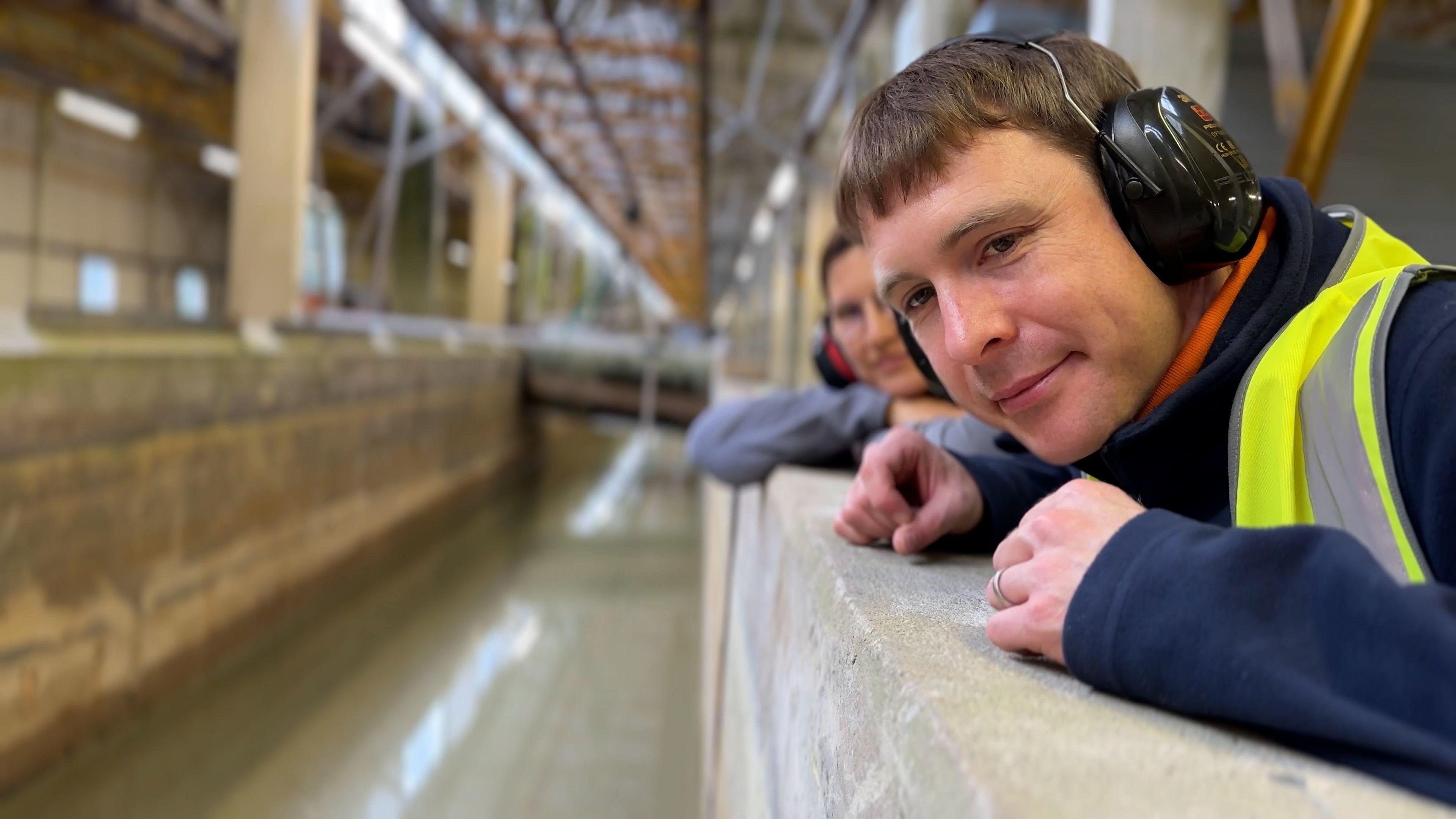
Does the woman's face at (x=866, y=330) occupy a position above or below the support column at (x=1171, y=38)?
below

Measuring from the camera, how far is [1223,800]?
0.57m

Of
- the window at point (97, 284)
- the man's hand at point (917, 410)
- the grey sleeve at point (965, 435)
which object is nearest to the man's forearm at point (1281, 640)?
the grey sleeve at point (965, 435)

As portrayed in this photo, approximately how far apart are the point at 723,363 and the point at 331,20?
5309mm

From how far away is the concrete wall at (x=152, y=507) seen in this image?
363 cm

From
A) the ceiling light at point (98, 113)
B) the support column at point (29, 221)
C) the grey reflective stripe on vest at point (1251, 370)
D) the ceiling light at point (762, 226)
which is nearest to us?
the grey reflective stripe on vest at point (1251, 370)

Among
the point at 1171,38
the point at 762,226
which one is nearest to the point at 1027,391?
the point at 1171,38

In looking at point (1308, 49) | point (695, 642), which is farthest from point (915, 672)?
point (695, 642)

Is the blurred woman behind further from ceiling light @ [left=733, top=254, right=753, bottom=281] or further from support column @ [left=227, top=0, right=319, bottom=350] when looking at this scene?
ceiling light @ [left=733, top=254, right=753, bottom=281]

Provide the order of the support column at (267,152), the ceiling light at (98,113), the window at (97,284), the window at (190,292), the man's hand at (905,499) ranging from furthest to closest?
the window at (190,292) < the window at (97,284) < the ceiling light at (98,113) < the support column at (267,152) < the man's hand at (905,499)

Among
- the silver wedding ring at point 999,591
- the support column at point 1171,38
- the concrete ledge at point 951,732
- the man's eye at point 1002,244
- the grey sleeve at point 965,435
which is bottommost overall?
the concrete ledge at point 951,732

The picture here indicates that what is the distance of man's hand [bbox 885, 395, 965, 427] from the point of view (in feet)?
6.94

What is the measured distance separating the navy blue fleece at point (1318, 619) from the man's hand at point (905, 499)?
52 cm

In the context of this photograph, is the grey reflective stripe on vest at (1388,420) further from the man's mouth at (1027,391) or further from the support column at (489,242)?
the support column at (489,242)

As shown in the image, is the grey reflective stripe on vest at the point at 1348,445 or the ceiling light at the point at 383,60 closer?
the grey reflective stripe on vest at the point at 1348,445
